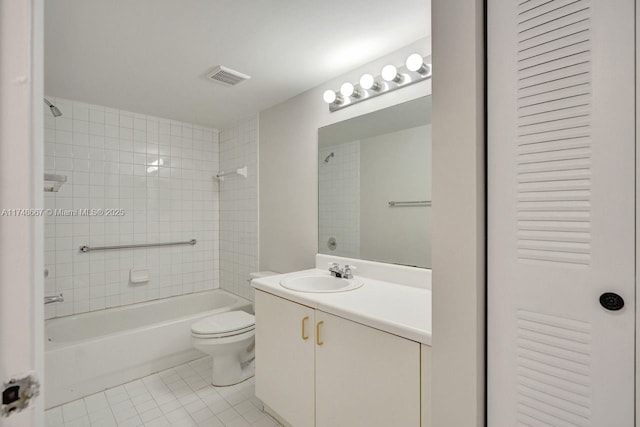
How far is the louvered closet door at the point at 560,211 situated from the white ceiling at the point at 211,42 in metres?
0.83

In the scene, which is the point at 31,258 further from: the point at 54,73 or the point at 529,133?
the point at 54,73

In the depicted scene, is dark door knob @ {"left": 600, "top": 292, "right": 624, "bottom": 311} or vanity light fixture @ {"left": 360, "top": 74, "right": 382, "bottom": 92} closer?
dark door knob @ {"left": 600, "top": 292, "right": 624, "bottom": 311}

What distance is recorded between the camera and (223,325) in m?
2.14

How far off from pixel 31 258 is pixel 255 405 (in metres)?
1.86

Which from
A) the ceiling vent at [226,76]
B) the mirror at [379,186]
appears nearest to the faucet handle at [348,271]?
the mirror at [379,186]

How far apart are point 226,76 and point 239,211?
4.52ft

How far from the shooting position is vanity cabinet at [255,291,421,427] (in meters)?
1.07

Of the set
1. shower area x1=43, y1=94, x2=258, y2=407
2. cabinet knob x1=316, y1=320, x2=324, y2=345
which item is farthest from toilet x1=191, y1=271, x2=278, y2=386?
cabinet knob x1=316, y1=320, x2=324, y2=345

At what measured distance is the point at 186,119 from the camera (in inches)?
116

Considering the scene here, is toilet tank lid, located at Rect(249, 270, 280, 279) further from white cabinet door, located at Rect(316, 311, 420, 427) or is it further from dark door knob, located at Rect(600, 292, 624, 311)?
dark door knob, located at Rect(600, 292, 624, 311)

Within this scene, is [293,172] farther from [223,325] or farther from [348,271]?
[223,325]

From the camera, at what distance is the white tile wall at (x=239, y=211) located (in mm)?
2854

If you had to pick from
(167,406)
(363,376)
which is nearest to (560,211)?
(363,376)

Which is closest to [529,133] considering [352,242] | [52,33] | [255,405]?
[352,242]
